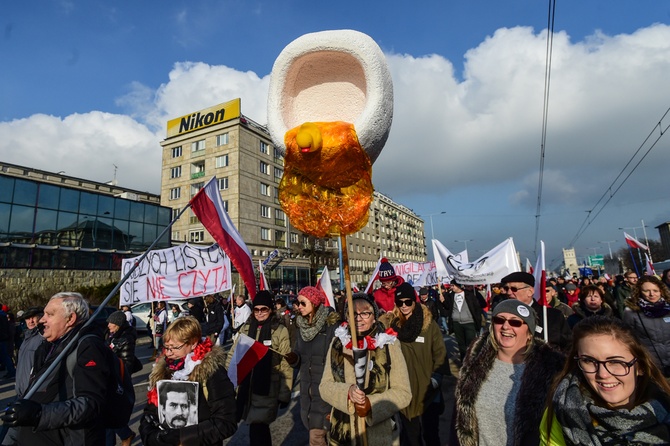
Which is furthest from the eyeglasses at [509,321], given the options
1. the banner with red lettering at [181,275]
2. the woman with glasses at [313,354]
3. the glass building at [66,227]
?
the glass building at [66,227]

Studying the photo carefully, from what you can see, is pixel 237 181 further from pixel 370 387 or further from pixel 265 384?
pixel 370 387

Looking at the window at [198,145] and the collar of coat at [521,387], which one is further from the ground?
the window at [198,145]

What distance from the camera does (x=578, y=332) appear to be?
5.41 ft

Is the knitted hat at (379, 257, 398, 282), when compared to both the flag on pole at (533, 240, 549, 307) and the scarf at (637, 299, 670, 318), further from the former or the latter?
the scarf at (637, 299, 670, 318)

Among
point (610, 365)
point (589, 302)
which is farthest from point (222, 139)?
point (610, 365)

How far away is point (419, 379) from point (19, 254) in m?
22.9

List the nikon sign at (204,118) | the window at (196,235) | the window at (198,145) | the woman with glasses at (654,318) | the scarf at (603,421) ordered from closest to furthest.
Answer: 1. the scarf at (603,421)
2. the woman with glasses at (654,318)
3. the window at (196,235)
4. the window at (198,145)
5. the nikon sign at (204,118)

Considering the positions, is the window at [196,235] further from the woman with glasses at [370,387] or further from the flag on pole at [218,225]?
the woman with glasses at [370,387]

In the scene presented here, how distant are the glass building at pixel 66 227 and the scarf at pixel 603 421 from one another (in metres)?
23.9

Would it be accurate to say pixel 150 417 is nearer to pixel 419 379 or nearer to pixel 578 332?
pixel 419 379

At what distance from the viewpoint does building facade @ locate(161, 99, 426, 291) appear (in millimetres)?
35812

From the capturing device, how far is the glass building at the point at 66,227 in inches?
750

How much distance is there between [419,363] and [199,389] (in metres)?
2.00

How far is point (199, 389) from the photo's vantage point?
93.7 inches
